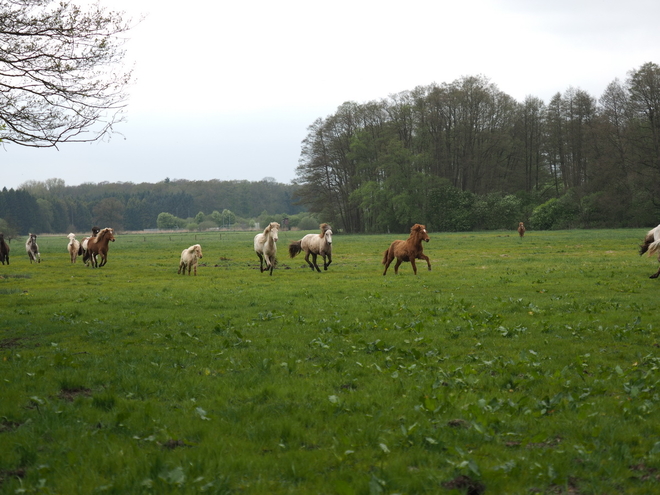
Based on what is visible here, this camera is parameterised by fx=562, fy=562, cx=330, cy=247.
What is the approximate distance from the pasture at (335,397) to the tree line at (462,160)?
214ft

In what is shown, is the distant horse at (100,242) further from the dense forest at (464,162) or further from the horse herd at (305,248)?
the dense forest at (464,162)

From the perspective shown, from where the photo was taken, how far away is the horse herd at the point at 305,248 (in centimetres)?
2241

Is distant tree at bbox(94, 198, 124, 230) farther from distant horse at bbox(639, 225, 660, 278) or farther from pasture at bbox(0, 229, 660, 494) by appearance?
pasture at bbox(0, 229, 660, 494)

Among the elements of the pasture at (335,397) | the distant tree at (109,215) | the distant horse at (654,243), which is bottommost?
the pasture at (335,397)

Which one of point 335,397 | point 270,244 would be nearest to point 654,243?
point 270,244

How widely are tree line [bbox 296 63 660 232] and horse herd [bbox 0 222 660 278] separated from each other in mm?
51667

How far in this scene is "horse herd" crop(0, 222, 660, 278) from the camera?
22.4 metres

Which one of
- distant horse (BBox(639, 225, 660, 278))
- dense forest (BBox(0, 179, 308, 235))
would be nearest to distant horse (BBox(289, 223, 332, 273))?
distant horse (BBox(639, 225, 660, 278))

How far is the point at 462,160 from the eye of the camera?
275ft

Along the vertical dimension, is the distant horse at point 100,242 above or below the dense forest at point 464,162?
below

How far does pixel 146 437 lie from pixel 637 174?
226 feet

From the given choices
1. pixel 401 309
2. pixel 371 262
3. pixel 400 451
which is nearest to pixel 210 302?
pixel 401 309

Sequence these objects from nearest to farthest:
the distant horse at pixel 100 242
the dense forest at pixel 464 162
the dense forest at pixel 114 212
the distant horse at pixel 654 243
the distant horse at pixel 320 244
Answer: the distant horse at pixel 654 243 → the distant horse at pixel 320 244 → the distant horse at pixel 100 242 → the dense forest at pixel 464 162 → the dense forest at pixel 114 212

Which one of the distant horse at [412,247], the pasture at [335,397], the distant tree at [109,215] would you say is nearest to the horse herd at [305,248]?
the distant horse at [412,247]
